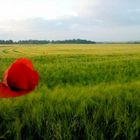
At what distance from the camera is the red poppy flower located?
0.91m

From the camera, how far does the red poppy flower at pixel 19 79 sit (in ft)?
2.98

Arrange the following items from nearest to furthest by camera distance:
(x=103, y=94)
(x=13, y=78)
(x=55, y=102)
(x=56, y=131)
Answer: (x=13, y=78) < (x=56, y=131) < (x=55, y=102) < (x=103, y=94)

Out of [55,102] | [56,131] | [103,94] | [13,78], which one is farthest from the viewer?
[103,94]

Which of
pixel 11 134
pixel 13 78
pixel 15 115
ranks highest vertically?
pixel 13 78

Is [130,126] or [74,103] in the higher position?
[74,103]

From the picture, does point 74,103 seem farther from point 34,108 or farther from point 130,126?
point 130,126

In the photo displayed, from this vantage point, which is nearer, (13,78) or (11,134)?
(13,78)

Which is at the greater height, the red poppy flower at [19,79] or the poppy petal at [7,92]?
the red poppy flower at [19,79]

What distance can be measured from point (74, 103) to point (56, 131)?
0.27m

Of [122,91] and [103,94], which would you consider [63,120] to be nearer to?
[103,94]

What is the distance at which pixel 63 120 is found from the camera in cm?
236

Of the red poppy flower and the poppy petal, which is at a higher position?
the red poppy flower

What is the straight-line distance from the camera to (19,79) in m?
0.91

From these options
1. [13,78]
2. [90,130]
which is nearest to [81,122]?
[90,130]
